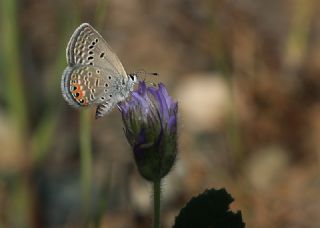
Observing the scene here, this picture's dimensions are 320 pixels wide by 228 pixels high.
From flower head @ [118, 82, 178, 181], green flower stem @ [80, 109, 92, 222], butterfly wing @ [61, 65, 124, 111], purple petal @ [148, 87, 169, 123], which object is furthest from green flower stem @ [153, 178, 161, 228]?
green flower stem @ [80, 109, 92, 222]

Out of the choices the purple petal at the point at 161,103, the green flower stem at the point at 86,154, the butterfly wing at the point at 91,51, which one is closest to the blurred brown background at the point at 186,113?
the green flower stem at the point at 86,154

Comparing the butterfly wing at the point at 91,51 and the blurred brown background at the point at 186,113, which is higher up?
the blurred brown background at the point at 186,113

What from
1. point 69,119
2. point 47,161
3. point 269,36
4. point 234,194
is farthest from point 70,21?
point 269,36

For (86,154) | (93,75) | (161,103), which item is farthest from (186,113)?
(161,103)

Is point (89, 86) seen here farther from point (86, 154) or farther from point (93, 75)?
point (86, 154)

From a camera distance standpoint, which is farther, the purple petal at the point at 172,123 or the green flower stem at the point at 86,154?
the green flower stem at the point at 86,154

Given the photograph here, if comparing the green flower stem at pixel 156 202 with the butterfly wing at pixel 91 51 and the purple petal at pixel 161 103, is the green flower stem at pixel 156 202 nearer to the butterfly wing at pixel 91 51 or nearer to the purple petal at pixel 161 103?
the purple petal at pixel 161 103
